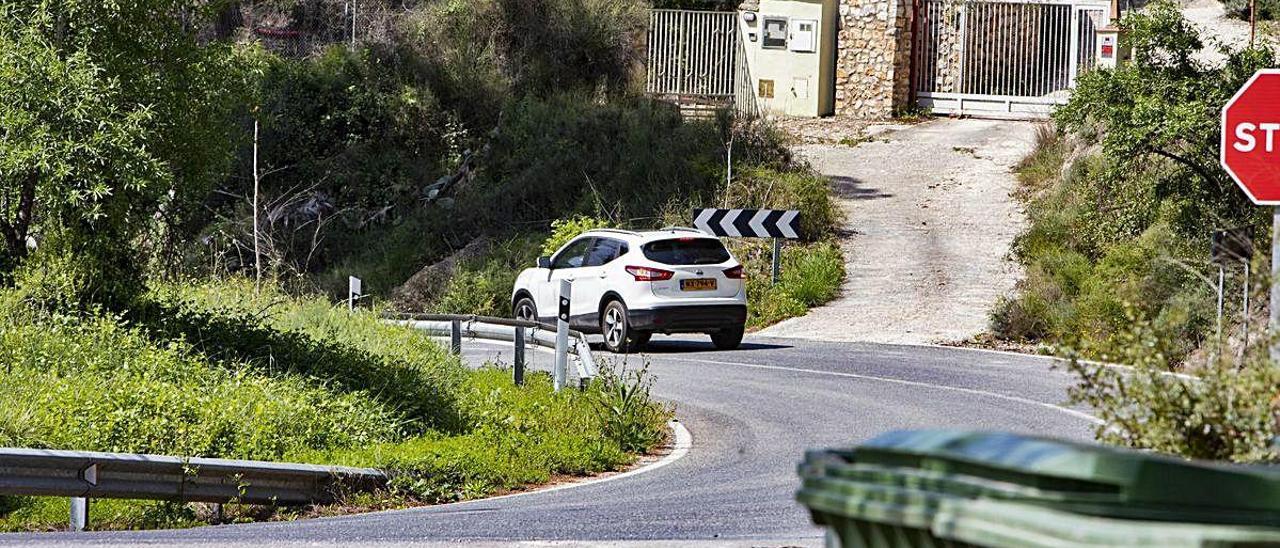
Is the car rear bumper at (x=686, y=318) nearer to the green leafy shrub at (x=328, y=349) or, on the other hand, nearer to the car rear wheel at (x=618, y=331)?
the car rear wheel at (x=618, y=331)

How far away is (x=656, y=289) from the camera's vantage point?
21.2 m

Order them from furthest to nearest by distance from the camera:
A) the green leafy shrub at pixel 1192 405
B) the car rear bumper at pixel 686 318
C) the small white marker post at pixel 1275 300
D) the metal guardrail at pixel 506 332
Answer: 1. the car rear bumper at pixel 686 318
2. the metal guardrail at pixel 506 332
3. the small white marker post at pixel 1275 300
4. the green leafy shrub at pixel 1192 405

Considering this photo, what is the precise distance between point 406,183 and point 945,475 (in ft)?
112

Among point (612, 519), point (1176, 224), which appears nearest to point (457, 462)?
point (612, 519)

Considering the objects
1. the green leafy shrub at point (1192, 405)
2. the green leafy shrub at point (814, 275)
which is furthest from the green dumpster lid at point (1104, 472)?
the green leafy shrub at point (814, 275)

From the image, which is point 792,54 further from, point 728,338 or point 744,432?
point 744,432

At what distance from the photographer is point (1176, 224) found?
21.9 meters

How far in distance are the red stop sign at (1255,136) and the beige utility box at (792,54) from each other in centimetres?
2150

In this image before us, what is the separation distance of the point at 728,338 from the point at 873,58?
19.1m

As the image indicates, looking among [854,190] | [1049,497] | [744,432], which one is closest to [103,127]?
[744,432]

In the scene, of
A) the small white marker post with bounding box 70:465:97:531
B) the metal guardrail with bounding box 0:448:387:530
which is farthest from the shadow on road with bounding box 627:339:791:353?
the small white marker post with bounding box 70:465:97:531

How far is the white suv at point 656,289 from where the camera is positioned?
21.2 meters

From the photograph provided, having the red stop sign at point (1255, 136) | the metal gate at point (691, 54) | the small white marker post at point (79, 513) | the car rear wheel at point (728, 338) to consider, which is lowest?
the car rear wheel at point (728, 338)

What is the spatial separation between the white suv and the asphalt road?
0.49 m
